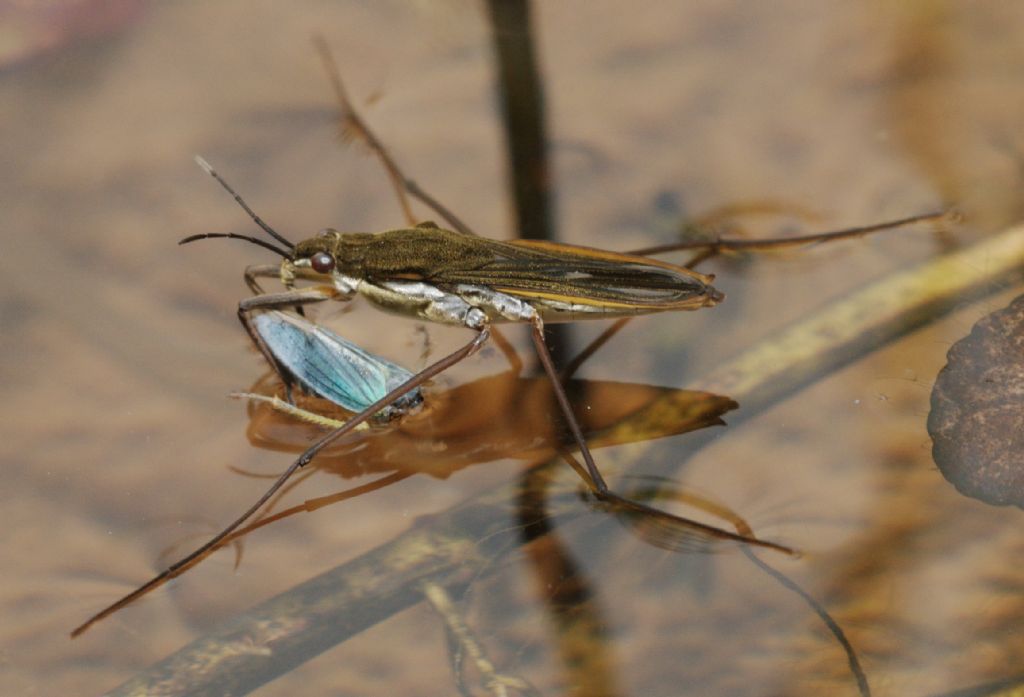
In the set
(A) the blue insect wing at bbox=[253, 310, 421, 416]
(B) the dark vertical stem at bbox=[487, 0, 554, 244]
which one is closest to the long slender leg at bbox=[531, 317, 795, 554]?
(A) the blue insect wing at bbox=[253, 310, 421, 416]

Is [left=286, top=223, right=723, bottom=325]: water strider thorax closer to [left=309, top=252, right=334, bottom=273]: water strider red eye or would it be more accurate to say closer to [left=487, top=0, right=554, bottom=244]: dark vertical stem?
[left=309, top=252, right=334, bottom=273]: water strider red eye

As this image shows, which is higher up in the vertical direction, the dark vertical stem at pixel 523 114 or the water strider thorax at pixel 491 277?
the dark vertical stem at pixel 523 114

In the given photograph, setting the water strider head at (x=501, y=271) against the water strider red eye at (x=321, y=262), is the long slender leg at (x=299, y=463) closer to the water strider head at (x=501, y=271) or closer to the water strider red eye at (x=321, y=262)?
the water strider head at (x=501, y=271)

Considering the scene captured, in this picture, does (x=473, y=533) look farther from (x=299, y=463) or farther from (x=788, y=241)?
(x=788, y=241)

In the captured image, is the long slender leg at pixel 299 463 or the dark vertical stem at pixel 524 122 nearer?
the long slender leg at pixel 299 463

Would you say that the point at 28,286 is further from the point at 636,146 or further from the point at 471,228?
the point at 636,146

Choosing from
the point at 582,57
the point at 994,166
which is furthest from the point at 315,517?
the point at 994,166

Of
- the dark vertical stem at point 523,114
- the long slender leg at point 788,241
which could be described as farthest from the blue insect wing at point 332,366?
the long slender leg at point 788,241

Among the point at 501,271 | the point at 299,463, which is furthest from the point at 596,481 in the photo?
the point at 299,463
